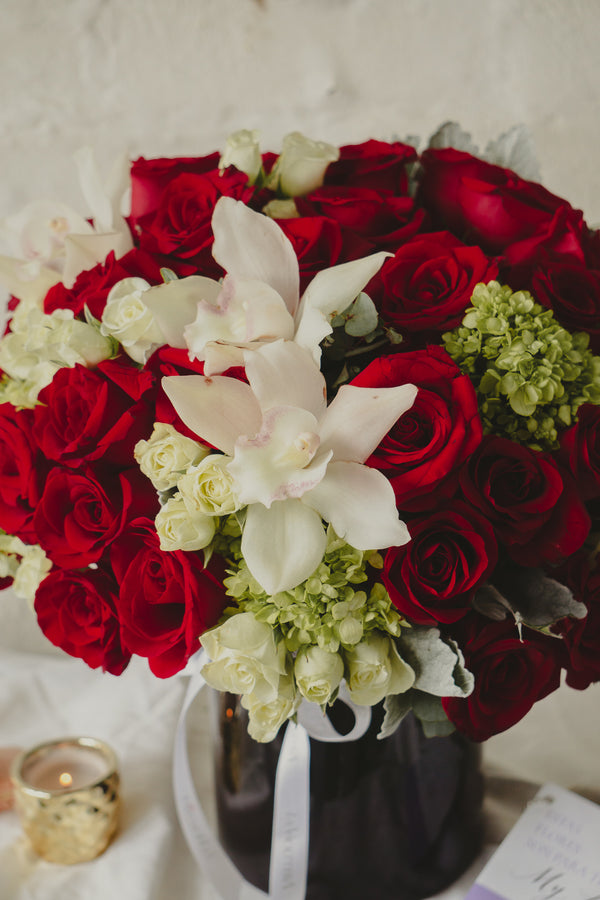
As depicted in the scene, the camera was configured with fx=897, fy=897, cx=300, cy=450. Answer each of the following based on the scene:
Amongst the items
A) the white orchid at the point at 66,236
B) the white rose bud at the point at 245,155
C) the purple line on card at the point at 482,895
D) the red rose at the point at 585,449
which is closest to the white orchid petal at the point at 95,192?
the white orchid at the point at 66,236

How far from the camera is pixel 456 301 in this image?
600mm

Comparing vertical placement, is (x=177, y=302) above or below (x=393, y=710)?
above

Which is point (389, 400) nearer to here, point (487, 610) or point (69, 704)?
point (487, 610)

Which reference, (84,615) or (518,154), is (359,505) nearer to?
(84,615)

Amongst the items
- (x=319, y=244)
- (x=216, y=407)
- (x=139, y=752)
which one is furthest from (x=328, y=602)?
(x=139, y=752)

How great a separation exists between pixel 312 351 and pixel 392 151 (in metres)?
0.28

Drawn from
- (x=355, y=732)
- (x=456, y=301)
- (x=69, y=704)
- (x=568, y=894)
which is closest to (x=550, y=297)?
(x=456, y=301)

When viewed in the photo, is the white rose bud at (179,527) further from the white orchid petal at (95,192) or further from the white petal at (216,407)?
the white orchid petal at (95,192)

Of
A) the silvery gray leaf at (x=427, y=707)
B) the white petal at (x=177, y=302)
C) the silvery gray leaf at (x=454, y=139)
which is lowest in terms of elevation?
the silvery gray leaf at (x=427, y=707)

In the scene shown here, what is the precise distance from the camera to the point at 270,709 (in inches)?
23.9

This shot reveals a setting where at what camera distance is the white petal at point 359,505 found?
51 cm

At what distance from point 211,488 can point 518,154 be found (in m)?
0.48

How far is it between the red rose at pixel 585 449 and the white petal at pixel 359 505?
0.47ft

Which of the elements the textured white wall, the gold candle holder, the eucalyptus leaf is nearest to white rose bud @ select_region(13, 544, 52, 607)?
the gold candle holder
